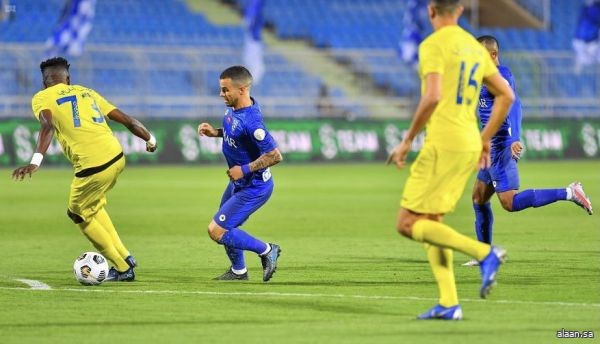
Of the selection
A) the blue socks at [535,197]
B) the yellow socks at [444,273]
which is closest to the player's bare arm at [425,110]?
the yellow socks at [444,273]

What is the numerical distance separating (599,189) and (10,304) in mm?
17710

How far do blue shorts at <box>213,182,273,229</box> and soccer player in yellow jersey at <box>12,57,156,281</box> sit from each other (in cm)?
99

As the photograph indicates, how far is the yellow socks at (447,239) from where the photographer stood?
8.63 meters

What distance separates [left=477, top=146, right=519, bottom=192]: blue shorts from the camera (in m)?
13.0

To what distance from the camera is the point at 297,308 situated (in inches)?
387

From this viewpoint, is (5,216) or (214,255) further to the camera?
(5,216)

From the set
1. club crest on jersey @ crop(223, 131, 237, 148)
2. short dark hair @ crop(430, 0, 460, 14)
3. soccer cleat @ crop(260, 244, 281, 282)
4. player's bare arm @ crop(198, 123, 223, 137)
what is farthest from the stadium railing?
short dark hair @ crop(430, 0, 460, 14)

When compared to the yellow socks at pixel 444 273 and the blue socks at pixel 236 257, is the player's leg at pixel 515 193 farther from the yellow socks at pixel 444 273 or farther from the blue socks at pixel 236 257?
the yellow socks at pixel 444 273

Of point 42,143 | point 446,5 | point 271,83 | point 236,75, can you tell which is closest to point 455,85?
point 446,5

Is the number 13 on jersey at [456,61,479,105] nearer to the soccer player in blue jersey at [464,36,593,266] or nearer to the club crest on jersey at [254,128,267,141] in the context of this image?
the club crest on jersey at [254,128,267,141]

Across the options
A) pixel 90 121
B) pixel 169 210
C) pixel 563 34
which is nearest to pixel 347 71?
pixel 563 34

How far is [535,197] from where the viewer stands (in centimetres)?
1341

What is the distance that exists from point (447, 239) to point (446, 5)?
161 centimetres

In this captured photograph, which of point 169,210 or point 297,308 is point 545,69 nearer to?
point 169,210
